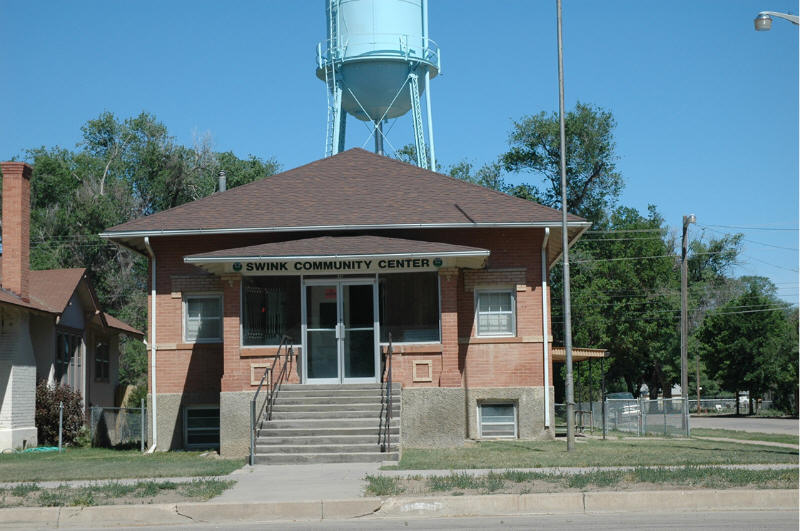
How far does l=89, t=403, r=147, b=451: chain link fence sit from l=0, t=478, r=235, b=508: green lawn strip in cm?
1251

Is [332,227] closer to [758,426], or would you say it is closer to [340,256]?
[340,256]

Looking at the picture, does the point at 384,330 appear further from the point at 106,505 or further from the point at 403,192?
the point at 106,505

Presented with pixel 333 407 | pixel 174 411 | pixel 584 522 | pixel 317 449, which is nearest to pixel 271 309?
pixel 333 407

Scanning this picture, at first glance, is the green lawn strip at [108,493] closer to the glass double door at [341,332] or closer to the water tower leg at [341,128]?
the glass double door at [341,332]

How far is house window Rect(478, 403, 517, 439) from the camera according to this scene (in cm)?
2322

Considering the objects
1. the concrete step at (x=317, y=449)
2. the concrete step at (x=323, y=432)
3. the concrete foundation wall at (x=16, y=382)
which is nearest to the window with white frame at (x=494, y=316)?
the concrete step at (x=323, y=432)

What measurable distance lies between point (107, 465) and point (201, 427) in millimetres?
5553

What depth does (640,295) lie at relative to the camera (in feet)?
190

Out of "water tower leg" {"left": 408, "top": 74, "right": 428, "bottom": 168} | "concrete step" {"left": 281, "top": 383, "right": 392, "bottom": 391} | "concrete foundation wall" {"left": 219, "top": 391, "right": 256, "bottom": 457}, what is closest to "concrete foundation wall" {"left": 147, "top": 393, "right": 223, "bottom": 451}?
"concrete foundation wall" {"left": 219, "top": 391, "right": 256, "bottom": 457}

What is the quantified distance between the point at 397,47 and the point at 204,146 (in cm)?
2098

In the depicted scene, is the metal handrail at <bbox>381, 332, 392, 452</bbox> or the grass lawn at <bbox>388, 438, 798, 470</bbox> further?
the metal handrail at <bbox>381, 332, 392, 452</bbox>

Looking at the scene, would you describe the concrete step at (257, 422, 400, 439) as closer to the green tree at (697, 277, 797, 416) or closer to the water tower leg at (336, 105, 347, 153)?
the water tower leg at (336, 105, 347, 153)

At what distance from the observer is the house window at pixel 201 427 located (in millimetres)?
23391

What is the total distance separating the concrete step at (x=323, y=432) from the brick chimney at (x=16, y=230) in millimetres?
9868
